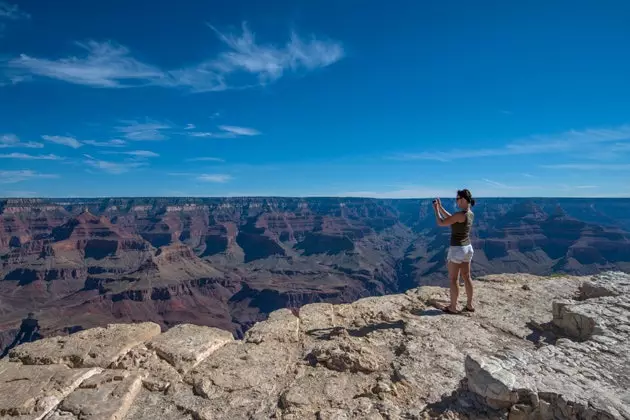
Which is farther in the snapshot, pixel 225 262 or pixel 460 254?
pixel 225 262

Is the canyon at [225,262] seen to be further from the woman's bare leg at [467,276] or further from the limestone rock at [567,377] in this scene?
the limestone rock at [567,377]

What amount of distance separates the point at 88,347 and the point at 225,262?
155608mm

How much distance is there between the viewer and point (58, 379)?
13.8 feet

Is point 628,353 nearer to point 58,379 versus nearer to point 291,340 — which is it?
point 291,340

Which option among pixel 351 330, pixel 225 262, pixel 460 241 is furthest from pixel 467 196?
pixel 225 262

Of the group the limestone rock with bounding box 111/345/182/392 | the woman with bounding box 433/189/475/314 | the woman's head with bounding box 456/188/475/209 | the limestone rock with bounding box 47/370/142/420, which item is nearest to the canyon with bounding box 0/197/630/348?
the limestone rock with bounding box 111/345/182/392

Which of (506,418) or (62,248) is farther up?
(506,418)

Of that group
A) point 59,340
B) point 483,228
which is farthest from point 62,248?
point 483,228

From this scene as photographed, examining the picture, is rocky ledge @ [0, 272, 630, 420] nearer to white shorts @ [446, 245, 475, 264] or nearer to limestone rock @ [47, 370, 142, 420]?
limestone rock @ [47, 370, 142, 420]

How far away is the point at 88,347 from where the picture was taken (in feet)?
16.5

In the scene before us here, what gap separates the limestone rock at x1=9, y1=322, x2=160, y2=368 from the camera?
4.73 metres

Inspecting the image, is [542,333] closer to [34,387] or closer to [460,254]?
[460,254]

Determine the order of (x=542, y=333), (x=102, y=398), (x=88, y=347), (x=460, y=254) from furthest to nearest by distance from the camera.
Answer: (x=460, y=254), (x=542, y=333), (x=88, y=347), (x=102, y=398)

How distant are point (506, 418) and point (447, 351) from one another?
4.96 ft
